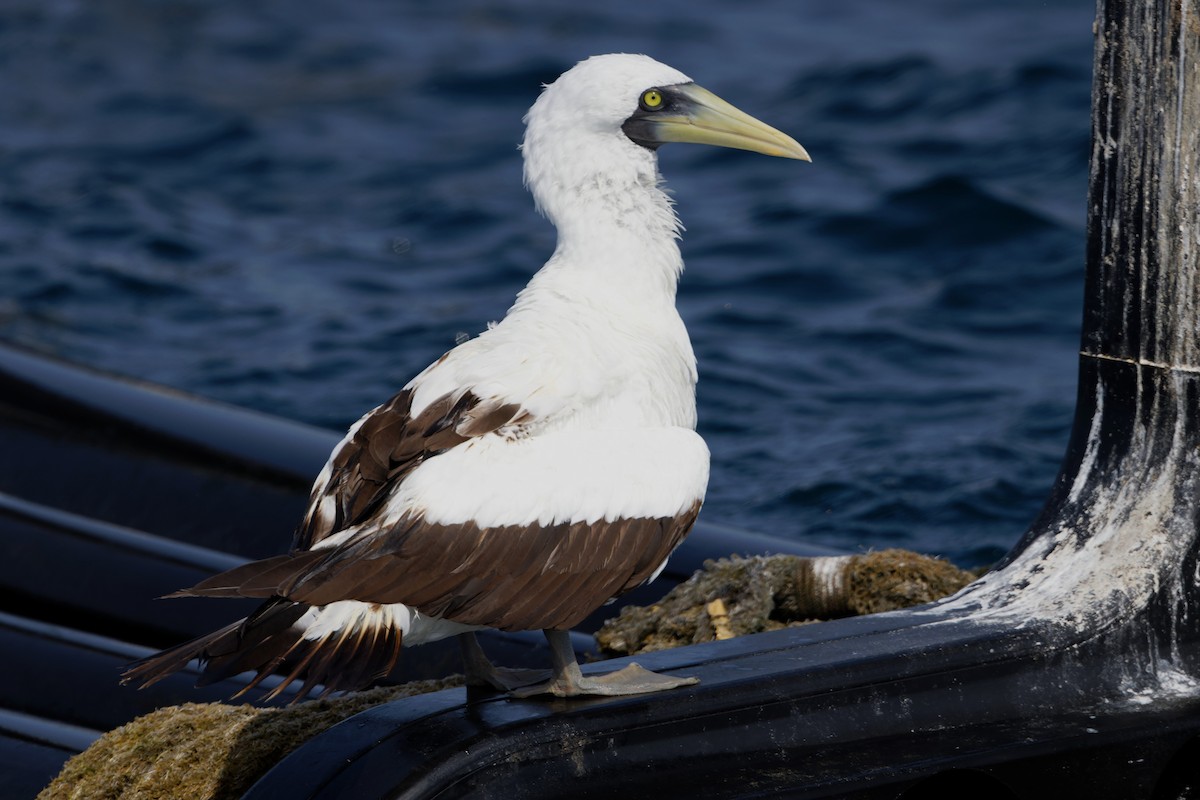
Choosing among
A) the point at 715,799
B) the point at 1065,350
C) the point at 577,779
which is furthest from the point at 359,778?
the point at 1065,350

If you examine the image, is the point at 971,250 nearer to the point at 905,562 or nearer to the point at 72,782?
the point at 905,562

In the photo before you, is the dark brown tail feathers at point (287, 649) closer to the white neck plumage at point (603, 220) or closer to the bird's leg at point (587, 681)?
the bird's leg at point (587, 681)

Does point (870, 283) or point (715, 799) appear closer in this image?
point (715, 799)

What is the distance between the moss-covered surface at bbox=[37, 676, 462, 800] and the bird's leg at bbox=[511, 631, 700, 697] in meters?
0.66

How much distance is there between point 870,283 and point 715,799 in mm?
9051

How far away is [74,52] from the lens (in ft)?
61.3

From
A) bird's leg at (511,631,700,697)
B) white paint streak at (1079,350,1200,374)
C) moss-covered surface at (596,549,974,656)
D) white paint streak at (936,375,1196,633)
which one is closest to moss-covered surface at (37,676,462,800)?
bird's leg at (511,631,700,697)

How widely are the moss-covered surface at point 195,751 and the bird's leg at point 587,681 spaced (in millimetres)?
658

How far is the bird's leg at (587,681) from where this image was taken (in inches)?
130

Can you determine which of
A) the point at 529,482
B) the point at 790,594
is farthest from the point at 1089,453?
the point at 529,482

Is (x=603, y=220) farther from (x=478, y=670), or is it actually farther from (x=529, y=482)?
(x=478, y=670)

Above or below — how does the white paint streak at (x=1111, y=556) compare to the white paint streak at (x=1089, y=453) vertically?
below

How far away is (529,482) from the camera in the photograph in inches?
131

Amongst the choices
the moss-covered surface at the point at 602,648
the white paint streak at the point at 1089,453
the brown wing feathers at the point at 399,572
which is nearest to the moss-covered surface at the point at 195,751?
the moss-covered surface at the point at 602,648
